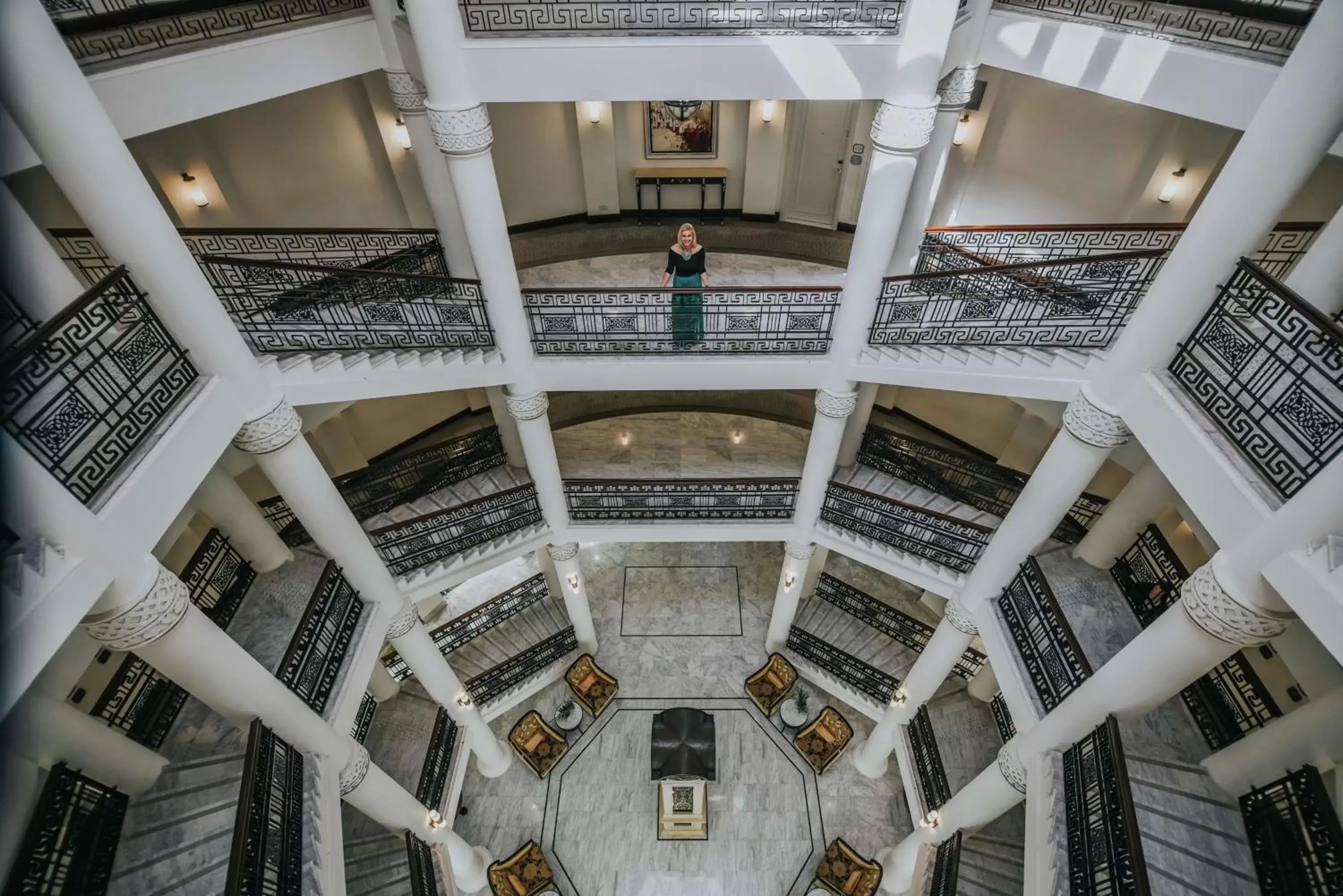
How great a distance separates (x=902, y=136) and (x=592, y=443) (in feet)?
20.1

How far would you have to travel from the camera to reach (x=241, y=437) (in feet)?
16.5

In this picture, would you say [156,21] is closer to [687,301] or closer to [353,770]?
[687,301]

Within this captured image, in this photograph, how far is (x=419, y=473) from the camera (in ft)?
28.4

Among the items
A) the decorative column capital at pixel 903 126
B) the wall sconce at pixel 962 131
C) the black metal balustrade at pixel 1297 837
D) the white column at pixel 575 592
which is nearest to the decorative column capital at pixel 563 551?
the white column at pixel 575 592

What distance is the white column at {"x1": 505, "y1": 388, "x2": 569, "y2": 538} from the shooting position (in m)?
6.77

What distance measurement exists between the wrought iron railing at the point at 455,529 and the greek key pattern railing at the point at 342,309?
230 cm

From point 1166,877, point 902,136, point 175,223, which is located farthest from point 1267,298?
point 175,223

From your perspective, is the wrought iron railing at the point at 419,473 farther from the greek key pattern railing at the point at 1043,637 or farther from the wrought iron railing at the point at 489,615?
the greek key pattern railing at the point at 1043,637

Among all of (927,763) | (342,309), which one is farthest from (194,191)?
(927,763)

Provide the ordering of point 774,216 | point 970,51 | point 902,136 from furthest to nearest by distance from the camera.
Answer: point 774,216 → point 970,51 → point 902,136

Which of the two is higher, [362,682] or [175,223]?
[175,223]

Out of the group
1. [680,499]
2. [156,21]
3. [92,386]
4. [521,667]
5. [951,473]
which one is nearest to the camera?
[92,386]

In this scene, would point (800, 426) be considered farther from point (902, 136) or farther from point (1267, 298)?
point (1267, 298)

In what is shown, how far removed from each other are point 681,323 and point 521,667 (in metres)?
6.61
